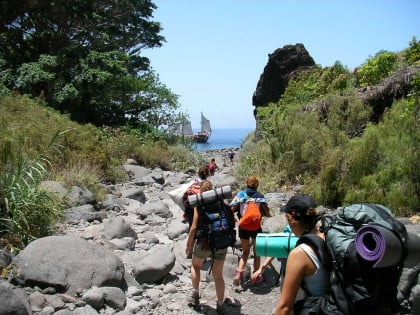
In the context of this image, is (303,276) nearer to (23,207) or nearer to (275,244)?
(275,244)

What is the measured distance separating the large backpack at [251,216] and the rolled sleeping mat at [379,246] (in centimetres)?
361

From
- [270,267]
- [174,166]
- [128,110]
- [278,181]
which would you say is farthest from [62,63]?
[270,267]

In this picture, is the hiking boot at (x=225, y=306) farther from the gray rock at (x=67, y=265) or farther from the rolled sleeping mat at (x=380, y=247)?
the rolled sleeping mat at (x=380, y=247)

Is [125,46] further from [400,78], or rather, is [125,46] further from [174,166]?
[400,78]

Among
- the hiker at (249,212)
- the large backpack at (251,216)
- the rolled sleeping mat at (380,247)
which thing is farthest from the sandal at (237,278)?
the rolled sleeping mat at (380,247)

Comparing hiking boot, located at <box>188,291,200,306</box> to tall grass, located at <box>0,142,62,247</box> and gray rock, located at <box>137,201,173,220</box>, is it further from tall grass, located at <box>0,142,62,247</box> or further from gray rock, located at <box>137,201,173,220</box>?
gray rock, located at <box>137,201,173,220</box>

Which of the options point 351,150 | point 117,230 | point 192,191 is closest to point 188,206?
point 192,191

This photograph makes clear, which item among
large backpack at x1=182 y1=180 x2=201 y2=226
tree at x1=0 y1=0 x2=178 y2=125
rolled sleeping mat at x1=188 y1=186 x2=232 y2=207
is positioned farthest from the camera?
tree at x1=0 y1=0 x2=178 y2=125

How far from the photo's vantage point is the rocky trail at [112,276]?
475 centimetres

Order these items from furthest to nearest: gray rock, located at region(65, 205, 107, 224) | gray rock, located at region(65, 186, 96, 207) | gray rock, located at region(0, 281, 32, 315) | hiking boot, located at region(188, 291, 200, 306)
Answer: gray rock, located at region(65, 186, 96, 207) → gray rock, located at region(65, 205, 107, 224) → hiking boot, located at region(188, 291, 200, 306) → gray rock, located at region(0, 281, 32, 315)

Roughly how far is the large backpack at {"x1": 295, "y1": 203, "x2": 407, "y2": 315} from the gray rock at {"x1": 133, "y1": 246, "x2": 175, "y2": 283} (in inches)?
141

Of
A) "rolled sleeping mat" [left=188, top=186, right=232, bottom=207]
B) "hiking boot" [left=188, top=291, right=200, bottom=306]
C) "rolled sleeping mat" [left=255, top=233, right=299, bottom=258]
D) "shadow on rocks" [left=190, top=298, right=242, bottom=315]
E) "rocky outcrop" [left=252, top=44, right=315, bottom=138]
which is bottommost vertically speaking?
"shadow on rocks" [left=190, top=298, right=242, bottom=315]

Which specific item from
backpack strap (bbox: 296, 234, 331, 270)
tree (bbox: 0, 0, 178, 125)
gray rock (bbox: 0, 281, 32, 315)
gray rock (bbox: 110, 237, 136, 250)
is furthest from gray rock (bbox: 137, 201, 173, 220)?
tree (bbox: 0, 0, 178, 125)

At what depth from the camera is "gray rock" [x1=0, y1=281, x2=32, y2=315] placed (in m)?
3.91
